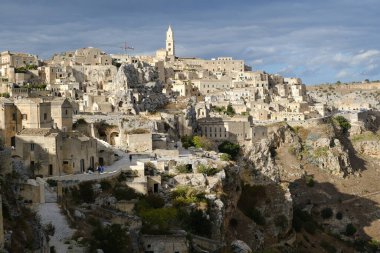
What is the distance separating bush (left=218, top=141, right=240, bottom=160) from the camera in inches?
2505

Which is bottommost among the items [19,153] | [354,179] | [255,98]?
[354,179]

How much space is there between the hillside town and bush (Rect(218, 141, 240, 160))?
11 cm

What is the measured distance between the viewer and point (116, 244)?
2502 cm

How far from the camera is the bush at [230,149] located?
63625 millimetres

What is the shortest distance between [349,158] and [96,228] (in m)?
53.8

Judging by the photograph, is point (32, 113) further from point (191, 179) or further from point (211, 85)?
point (211, 85)

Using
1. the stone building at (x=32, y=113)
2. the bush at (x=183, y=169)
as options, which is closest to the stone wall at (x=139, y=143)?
the bush at (x=183, y=169)

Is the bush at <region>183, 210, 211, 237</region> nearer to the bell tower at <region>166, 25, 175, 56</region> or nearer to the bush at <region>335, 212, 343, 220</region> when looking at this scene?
the bush at <region>335, 212, 343, 220</region>

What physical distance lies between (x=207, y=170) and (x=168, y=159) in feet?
12.0

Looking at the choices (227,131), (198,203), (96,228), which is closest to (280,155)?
(227,131)

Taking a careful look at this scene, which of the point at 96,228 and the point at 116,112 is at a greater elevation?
the point at 116,112

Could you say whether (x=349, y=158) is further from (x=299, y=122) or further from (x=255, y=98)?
(x=255, y=98)

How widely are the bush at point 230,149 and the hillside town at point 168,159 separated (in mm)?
105

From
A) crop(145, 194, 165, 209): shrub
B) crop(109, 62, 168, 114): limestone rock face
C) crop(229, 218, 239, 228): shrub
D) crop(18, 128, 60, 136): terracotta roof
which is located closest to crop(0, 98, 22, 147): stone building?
crop(18, 128, 60, 136): terracotta roof
